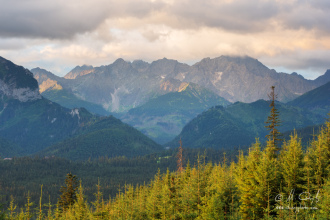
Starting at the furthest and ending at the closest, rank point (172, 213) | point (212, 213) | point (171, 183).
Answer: point (171, 183) → point (172, 213) → point (212, 213)

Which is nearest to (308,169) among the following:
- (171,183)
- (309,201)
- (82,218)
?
(309,201)

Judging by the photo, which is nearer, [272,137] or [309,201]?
[309,201]

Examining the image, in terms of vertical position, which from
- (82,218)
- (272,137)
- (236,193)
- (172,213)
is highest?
(272,137)

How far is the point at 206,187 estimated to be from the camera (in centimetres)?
6012

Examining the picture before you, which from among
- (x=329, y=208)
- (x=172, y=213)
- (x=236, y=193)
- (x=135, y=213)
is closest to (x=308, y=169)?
(x=329, y=208)

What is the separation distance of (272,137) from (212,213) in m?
28.1

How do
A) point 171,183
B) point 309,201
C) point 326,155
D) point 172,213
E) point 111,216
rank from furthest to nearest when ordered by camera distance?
point 111,216
point 171,183
point 172,213
point 326,155
point 309,201

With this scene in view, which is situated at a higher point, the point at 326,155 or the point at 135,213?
the point at 326,155

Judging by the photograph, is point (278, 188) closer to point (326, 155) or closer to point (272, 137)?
point (326, 155)

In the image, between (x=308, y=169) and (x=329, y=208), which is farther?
(x=308, y=169)

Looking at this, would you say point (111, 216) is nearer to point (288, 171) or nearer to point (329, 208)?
point (288, 171)

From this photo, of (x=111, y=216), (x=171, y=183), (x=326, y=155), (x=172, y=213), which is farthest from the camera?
(x=111, y=216)

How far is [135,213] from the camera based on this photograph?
77.7 meters

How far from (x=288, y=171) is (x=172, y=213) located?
2095cm
